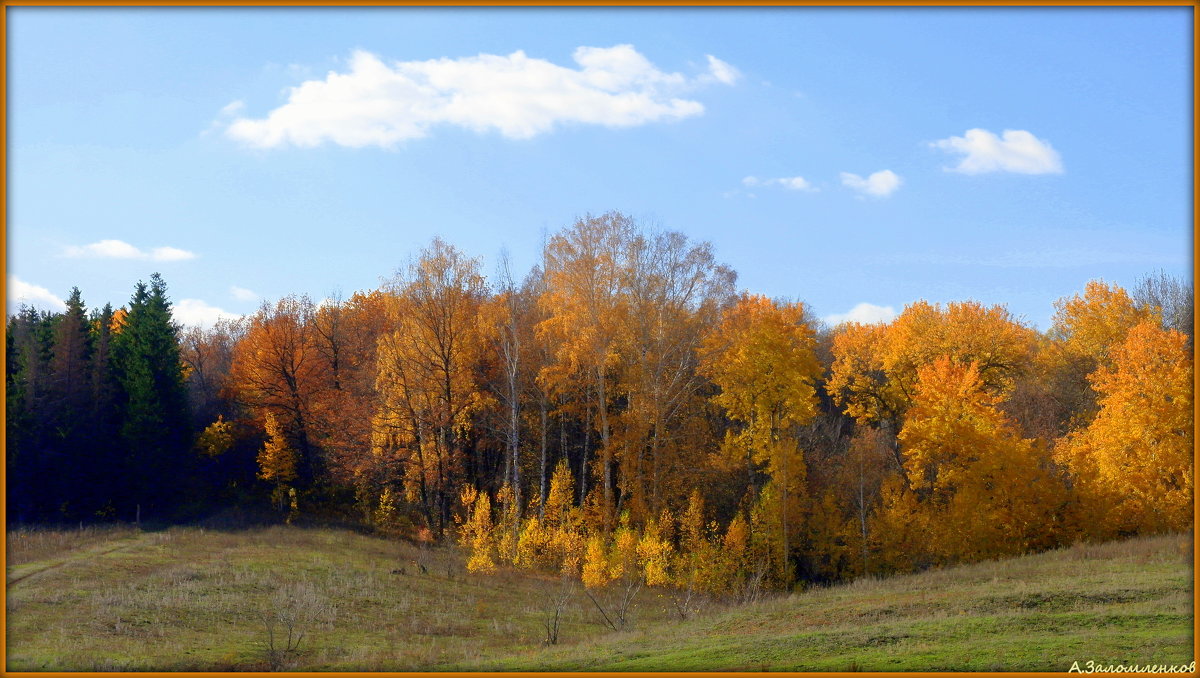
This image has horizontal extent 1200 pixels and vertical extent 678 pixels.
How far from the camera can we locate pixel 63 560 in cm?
3478

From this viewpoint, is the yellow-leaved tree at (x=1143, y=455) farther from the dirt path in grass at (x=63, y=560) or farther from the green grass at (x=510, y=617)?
the dirt path in grass at (x=63, y=560)

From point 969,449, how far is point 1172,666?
29.2m

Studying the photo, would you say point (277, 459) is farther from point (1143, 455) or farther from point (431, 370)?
point (1143, 455)

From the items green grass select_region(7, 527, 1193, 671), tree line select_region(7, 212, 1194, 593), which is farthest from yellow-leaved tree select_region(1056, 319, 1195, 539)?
green grass select_region(7, 527, 1193, 671)

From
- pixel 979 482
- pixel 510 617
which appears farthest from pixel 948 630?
pixel 979 482

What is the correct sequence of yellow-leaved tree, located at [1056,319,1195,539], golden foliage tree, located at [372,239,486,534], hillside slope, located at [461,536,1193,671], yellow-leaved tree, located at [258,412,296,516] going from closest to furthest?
hillside slope, located at [461,536,1193,671] → yellow-leaved tree, located at [1056,319,1195,539] → golden foliage tree, located at [372,239,486,534] → yellow-leaved tree, located at [258,412,296,516]

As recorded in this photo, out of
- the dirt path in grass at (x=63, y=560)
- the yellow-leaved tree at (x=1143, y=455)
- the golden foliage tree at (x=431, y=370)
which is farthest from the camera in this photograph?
the golden foliage tree at (x=431, y=370)

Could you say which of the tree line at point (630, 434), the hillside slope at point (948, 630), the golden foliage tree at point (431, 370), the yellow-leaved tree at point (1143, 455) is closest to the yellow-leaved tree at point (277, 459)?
the tree line at point (630, 434)

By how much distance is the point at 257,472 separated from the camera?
57438mm

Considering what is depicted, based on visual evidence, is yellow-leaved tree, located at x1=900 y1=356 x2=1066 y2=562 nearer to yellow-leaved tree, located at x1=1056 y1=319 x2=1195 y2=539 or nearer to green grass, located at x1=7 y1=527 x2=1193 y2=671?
yellow-leaved tree, located at x1=1056 y1=319 x2=1195 y2=539

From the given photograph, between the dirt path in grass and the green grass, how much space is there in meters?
0.12

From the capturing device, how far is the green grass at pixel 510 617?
19.5 m

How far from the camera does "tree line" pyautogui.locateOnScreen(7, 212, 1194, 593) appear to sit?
42125 mm

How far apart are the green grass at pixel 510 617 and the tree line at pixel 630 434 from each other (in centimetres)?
601
